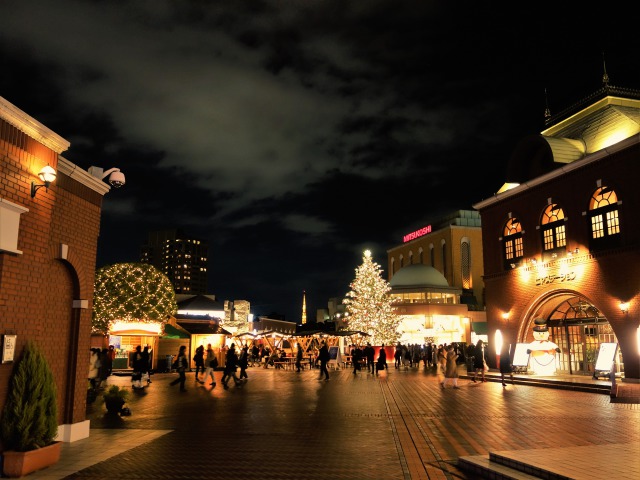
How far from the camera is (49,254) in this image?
31.7ft

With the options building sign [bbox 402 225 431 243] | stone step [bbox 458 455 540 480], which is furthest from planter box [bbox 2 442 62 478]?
building sign [bbox 402 225 431 243]

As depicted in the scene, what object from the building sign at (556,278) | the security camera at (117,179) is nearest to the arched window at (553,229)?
the building sign at (556,278)

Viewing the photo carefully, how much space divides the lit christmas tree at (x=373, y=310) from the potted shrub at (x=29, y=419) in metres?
39.2

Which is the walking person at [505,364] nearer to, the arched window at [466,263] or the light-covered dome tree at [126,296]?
the light-covered dome tree at [126,296]

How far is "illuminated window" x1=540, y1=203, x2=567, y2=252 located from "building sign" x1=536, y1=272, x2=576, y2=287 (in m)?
1.34

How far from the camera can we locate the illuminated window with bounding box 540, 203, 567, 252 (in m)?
26.6

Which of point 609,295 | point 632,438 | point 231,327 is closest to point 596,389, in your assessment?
point 609,295

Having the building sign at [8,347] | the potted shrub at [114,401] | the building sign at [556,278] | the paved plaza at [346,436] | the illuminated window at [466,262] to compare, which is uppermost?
the illuminated window at [466,262]

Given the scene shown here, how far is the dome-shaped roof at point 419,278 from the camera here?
61969 mm

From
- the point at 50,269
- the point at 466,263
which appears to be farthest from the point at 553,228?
the point at 466,263

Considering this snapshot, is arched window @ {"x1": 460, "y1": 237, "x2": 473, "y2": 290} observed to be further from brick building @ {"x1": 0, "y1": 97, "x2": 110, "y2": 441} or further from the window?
brick building @ {"x1": 0, "y1": 97, "x2": 110, "y2": 441}

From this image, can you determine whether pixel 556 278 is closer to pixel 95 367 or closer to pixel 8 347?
pixel 95 367

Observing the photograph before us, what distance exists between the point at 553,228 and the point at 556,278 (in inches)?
97.5

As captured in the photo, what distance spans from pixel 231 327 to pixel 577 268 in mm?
34932
